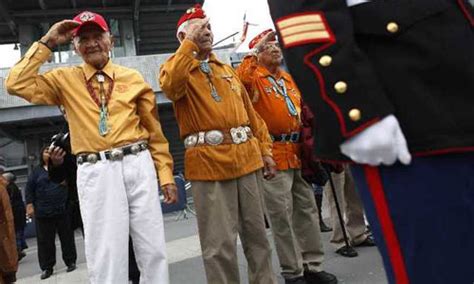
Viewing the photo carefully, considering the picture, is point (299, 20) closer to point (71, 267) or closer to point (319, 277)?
point (319, 277)

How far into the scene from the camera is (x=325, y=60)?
1137 mm

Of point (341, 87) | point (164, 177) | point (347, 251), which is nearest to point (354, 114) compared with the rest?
point (341, 87)

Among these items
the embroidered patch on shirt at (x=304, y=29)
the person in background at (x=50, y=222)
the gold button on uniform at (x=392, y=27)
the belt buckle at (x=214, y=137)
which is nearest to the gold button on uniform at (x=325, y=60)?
the embroidered patch on shirt at (x=304, y=29)

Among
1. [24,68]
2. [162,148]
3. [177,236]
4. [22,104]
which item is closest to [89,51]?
[24,68]

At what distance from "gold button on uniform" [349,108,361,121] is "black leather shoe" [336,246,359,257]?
3517 mm

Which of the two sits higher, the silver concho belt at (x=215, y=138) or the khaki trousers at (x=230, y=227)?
the silver concho belt at (x=215, y=138)

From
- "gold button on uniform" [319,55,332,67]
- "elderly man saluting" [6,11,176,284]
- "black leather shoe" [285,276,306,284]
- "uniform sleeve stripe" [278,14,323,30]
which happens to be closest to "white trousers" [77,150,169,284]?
"elderly man saluting" [6,11,176,284]

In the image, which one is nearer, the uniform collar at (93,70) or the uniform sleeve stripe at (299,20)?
the uniform sleeve stripe at (299,20)

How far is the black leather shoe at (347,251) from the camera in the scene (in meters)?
4.36

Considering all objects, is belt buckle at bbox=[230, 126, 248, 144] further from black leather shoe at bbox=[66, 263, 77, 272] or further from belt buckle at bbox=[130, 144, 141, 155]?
black leather shoe at bbox=[66, 263, 77, 272]

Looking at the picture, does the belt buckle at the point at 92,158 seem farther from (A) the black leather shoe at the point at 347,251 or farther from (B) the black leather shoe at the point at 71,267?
(B) the black leather shoe at the point at 71,267

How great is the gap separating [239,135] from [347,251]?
2103 mm

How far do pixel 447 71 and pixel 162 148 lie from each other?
213cm

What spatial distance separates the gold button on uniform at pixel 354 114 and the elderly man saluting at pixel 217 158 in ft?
5.46
